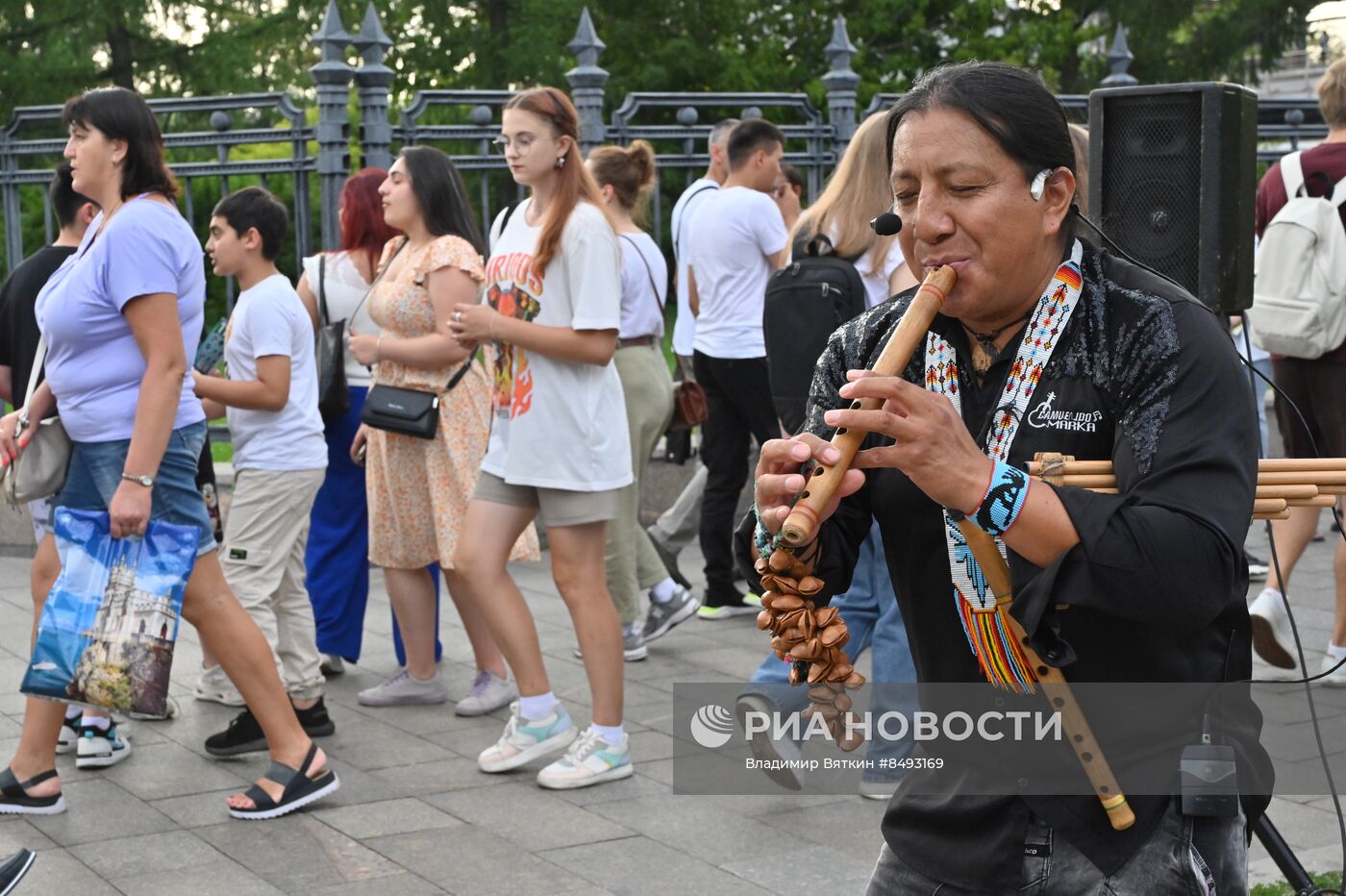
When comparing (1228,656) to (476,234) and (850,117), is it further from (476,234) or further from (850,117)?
(850,117)

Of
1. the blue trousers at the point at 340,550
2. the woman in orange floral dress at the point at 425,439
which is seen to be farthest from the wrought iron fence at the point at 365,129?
the woman in orange floral dress at the point at 425,439

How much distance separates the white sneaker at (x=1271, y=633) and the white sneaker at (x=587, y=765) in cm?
236

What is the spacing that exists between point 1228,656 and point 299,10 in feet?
83.6

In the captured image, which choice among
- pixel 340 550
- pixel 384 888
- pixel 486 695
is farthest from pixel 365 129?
pixel 384 888

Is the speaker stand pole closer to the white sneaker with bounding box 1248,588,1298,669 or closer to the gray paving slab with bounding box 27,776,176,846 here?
the white sneaker with bounding box 1248,588,1298,669

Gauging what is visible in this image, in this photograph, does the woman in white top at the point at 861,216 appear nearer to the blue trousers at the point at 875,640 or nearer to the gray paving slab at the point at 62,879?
the blue trousers at the point at 875,640

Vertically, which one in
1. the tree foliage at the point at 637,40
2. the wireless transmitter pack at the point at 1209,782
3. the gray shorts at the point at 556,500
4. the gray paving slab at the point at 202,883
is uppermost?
the tree foliage at the point at 637,40

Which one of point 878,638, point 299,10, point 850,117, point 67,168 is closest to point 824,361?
point 878,638

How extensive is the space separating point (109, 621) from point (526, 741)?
1.33 m

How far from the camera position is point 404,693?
6277mm

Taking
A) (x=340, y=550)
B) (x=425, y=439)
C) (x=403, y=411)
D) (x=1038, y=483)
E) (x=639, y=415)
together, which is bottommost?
(x=340, y=550)

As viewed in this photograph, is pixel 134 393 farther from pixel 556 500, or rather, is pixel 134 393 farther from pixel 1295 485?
pixel 1295 485

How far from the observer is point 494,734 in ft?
19.2

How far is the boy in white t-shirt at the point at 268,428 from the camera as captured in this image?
583cm
